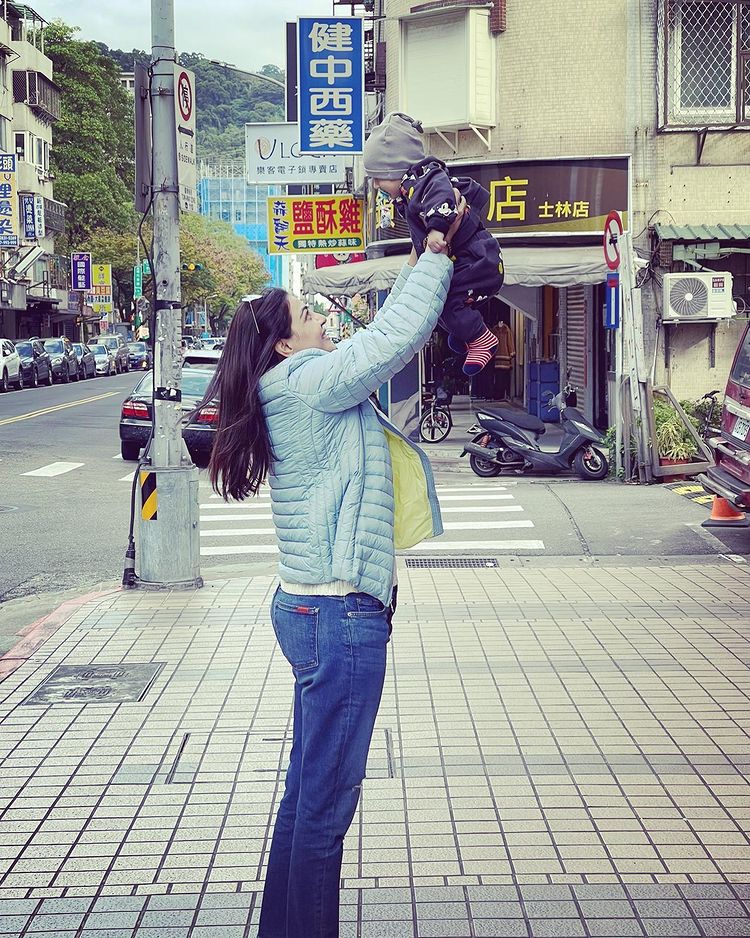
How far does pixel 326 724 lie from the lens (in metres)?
3.40

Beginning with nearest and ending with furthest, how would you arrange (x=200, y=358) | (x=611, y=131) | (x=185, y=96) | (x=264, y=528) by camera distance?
(x=185, y=96) → (x=264, y=528) → (x=611, y=131) → (x=200, y=358)

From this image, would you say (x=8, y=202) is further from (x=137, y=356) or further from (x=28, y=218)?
(x=137, y=356)

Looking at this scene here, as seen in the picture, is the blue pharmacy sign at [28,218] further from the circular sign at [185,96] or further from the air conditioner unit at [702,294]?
the circular sign at [185,96]

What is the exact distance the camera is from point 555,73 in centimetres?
1828

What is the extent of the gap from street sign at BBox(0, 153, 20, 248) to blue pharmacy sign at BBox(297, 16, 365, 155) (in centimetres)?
3578

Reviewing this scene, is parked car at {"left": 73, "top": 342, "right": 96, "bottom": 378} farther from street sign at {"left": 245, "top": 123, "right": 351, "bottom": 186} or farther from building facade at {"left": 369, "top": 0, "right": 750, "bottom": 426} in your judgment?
building facade at {"left": 369, "top": 0, "right": 750, "bottom": 426}

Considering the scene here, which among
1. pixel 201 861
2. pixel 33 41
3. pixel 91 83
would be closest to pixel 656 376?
pixel 201 861

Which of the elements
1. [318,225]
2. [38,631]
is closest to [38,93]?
[318,225]

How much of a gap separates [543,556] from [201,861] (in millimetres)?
6894

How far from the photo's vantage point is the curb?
7289 millimetres

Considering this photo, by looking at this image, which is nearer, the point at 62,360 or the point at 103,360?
the point at 62,360

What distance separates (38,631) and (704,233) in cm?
1205

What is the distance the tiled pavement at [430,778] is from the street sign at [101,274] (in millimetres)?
65930

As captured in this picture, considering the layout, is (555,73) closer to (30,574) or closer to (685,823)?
(30,574)
